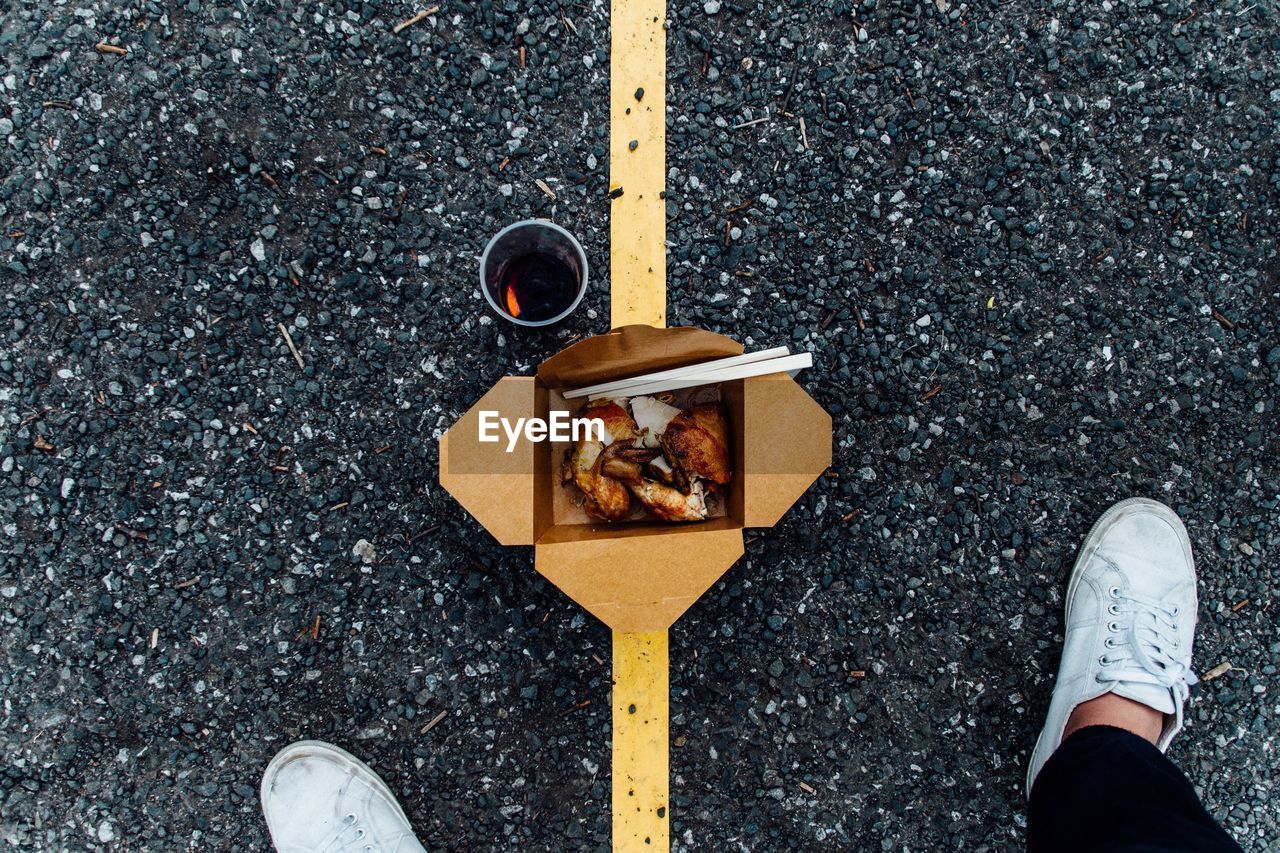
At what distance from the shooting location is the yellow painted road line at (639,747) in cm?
241

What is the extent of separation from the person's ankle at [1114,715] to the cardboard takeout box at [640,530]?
4.64ft

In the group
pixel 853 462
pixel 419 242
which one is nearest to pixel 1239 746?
pixel 853 462

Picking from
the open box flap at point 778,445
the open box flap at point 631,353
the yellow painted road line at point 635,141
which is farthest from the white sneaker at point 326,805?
the yellow painted road line at point 635,141

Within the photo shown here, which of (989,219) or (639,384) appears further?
(989,219)

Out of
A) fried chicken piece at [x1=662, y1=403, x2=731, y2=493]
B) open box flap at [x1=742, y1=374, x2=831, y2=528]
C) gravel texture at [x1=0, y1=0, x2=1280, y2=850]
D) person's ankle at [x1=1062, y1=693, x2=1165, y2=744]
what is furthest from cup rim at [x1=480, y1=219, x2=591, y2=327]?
person's ankle at [x1=1062, y1=693, x2=1165, y2=744]

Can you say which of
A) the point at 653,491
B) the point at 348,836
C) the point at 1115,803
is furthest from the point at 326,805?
the point at 1115,803

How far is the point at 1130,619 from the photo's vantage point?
96.2 inches

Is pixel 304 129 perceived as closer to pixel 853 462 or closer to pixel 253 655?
pixel 253 655

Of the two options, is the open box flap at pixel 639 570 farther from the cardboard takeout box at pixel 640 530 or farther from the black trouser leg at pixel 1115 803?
the black trouser leg at pixel 1115 803

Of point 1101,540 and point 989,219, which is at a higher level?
point 989,219

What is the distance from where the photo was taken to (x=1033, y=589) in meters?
2.48

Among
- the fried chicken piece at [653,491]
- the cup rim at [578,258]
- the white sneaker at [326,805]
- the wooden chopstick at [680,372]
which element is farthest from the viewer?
the white sneaker at [326,805]

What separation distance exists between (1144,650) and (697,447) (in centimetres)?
169

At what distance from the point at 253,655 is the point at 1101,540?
9.12 feet
